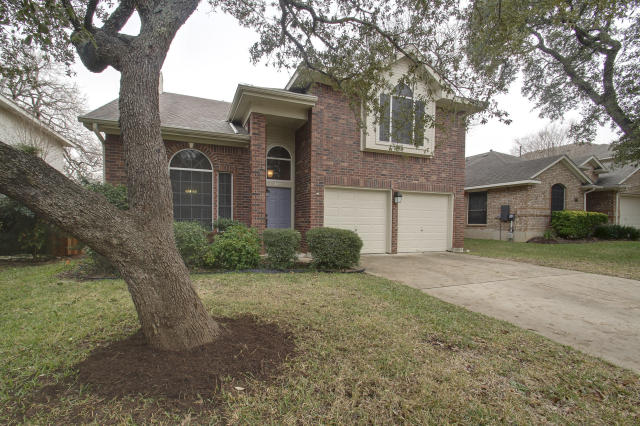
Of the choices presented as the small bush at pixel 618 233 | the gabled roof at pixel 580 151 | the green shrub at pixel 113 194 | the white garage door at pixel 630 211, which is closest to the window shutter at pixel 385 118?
the green shrub at pixel 113 194

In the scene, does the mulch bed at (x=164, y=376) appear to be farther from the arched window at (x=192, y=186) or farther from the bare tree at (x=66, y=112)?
the bare tree at (x=66, y=112)

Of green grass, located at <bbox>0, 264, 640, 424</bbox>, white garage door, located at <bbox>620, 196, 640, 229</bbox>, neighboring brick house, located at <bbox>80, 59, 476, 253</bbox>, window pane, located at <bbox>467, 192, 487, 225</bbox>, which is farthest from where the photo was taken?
white garage door, located at <bbox>620, 196, 640, 229</bbox>

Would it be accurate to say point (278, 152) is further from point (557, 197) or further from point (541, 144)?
point (541, 144)

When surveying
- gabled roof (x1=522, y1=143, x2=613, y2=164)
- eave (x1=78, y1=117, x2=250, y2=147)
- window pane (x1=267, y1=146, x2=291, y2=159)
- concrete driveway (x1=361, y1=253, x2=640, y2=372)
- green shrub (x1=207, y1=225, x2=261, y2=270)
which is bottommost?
concrete driveway (x1=361, y1=253, x2=640, y2=372)

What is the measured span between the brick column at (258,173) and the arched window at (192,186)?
1858 mm

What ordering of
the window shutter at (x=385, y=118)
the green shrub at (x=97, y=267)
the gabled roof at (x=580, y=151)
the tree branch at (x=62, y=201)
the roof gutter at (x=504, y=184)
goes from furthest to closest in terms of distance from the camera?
1. the gabled roof at (x=580, y=151)
2. the roof gutter at (x=504, y=184)
3. the green shrub at (x=97, y=267)
4. the window shutter at (x=385, y=118)
5. the tree branch at (x=62, y=201)

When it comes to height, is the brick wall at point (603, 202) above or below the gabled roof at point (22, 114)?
below

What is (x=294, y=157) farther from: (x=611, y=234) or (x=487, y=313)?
(x=611, y=234)

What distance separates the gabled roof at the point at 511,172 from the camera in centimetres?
1331

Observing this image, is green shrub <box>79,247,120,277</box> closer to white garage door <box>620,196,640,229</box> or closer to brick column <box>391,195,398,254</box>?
brick column <box>391,195,398,254</box>

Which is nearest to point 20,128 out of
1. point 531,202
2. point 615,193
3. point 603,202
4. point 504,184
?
point 504,184

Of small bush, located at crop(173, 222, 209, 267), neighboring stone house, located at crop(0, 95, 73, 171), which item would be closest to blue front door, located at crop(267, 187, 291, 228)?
small bush, located at crop(173, 222, 209, 267)

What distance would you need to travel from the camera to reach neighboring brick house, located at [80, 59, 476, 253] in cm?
762

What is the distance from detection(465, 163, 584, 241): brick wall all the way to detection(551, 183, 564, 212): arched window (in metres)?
0.24
